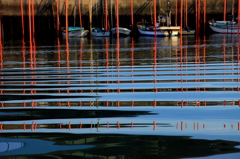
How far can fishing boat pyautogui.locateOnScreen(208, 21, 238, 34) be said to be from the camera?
1969 inches

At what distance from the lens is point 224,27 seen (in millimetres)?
53031

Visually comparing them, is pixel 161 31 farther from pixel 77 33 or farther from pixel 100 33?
pixel 77 33

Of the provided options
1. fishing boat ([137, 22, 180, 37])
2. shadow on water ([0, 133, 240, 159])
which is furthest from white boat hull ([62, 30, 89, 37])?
shadow on water ([0, 133, 240, 159])

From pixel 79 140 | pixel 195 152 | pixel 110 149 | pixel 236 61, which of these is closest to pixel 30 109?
pixel 79 140

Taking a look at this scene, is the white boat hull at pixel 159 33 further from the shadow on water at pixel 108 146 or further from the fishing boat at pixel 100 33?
→ the shadow on water at pixel 108 146

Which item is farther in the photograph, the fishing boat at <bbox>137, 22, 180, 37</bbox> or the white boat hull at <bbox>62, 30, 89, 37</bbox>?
the white boat hull at <bbox>62, 30, 89, 37</bbox>

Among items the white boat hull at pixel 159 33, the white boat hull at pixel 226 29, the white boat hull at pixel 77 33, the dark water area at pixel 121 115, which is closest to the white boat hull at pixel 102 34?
the white boat hull at pixel 77 33

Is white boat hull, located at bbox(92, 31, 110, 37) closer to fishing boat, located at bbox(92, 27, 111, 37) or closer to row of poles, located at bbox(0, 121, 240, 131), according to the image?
fishing boat, located at bbox(92, 27, 111, 37)

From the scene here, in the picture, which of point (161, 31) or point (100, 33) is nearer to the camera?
point (161, 31)

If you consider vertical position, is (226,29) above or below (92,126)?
above

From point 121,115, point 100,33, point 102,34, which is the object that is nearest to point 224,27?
point 100,33

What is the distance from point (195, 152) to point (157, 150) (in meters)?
0.34

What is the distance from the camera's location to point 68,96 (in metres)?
8.49

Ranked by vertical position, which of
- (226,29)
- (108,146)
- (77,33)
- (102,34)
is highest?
(226,29)
